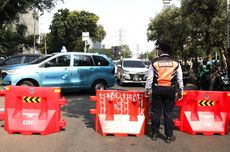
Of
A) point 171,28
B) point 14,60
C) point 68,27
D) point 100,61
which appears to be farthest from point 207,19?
point 68,27

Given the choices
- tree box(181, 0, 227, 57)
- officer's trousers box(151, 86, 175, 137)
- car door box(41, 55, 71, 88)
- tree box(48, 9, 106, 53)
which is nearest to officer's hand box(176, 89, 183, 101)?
officer's trousers box(151, 86, 175, 137)

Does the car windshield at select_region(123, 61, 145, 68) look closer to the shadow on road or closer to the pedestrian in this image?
the shadow on road

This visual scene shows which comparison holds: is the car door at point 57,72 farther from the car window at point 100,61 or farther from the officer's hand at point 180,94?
the officer's hand at point 180,94

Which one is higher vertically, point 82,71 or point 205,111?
point 82,71

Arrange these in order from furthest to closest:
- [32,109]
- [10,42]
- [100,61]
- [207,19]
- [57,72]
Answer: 1. [10,42]
2. [207,19]
3. [100,61]
4. [57,72]
5. [32,109]

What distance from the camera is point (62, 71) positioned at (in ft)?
51.9

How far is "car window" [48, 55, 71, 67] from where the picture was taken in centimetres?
1573

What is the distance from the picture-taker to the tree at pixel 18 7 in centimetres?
2699

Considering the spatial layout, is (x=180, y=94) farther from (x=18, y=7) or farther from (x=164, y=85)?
(x=18, y=7)

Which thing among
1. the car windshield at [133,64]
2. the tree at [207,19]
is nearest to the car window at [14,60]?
the car windshield at [133,64]

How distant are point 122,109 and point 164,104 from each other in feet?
3.25

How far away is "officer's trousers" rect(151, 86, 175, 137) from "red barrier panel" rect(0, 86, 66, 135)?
189 centimetres

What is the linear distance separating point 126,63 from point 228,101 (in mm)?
15471

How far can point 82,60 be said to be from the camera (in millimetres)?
16453
